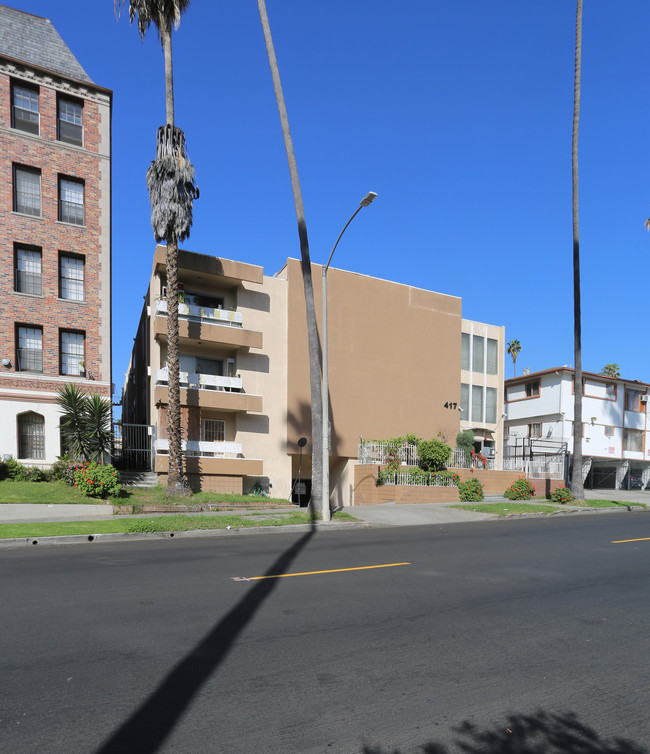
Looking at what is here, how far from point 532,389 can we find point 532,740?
1619 inches

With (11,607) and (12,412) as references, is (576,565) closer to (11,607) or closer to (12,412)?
(11,607)

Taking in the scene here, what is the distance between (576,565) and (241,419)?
1851 cm

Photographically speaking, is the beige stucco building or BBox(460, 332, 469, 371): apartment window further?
BBox(460, 332, 469, 371): apartment window

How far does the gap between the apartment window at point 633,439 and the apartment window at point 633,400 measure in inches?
64.6

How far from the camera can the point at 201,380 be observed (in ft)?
82.2

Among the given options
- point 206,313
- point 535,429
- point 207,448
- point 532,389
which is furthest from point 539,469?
point 206,313

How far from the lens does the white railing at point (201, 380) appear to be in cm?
2420

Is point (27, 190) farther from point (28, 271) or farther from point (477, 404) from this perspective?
point (477, 404)

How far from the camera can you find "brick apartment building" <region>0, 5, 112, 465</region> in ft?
74.3

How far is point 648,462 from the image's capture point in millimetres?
43344

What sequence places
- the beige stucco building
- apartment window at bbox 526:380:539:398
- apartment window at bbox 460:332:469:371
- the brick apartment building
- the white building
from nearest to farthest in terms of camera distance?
1. the brick apartment building
2. the beige stucco building
3. apartment window at bbox 460:332:469:371
4. the white building
5. apartment window at bbox 526:380:539:398

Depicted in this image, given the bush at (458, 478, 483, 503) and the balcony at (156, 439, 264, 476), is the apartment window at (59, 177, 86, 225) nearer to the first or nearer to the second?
the balcony at (156, 439, 264, 476)

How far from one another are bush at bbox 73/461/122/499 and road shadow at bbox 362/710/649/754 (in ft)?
58.6

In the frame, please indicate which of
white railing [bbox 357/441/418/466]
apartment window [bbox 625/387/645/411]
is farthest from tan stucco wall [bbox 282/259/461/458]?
apartment window [bbox 625/387/645/411]
